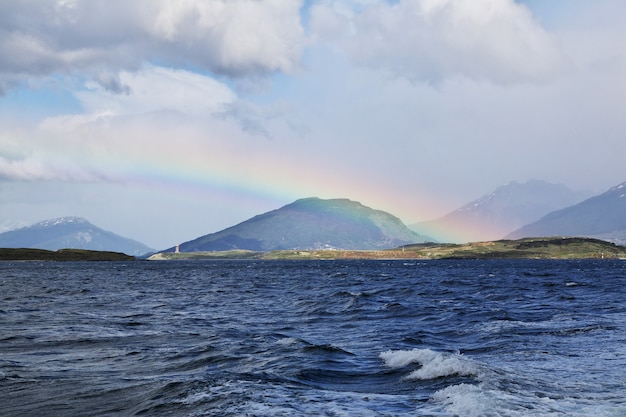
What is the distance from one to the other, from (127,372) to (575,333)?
30690 millimetres

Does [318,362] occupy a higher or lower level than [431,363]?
lower

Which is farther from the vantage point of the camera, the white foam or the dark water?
the white foam

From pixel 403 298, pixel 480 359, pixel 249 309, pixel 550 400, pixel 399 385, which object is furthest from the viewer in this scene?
pixel 403 298

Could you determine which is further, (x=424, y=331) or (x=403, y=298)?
(x=403, y=298)

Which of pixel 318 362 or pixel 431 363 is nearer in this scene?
pixel 431 363

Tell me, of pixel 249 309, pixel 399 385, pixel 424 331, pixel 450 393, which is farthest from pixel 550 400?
pixel 249 309

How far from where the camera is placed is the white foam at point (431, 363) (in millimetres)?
28438

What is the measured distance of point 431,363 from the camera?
30188mm

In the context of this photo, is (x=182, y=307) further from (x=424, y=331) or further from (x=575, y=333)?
(x=575, y=333)

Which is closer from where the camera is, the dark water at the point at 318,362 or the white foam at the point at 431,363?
the dark water at the point at 318,362

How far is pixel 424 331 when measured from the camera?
4656 cm

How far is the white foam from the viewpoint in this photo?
28.4 meters

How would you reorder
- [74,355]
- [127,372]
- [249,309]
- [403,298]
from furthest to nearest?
[403,298]
[249,309]
[74,355]
[127,372]

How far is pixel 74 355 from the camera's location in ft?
118
